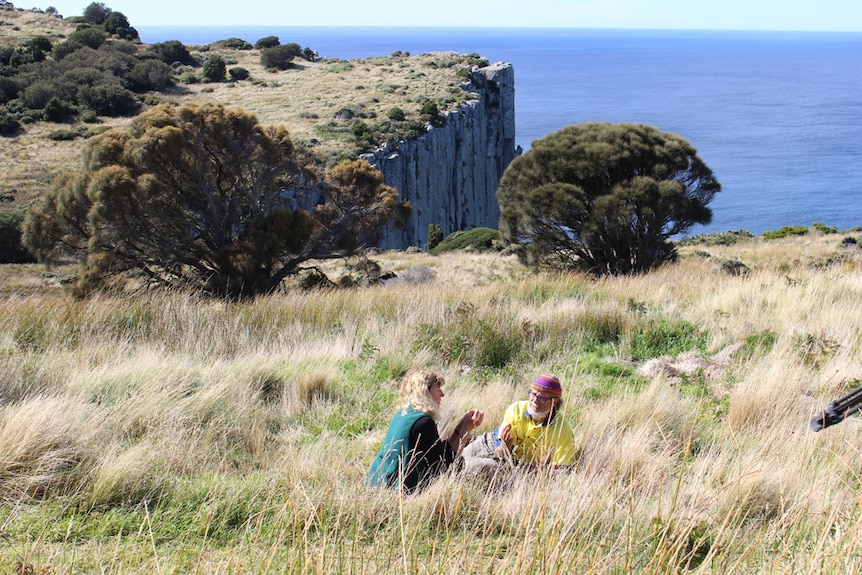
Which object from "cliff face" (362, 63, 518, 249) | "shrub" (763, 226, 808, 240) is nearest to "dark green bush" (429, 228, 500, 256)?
"cliff face" (362, 63, 518, 249)

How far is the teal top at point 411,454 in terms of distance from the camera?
3625mm

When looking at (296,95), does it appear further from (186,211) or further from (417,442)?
(417,442)

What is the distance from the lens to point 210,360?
20.8 ft

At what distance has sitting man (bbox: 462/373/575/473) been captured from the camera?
154 inches

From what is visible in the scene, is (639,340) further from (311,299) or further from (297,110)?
(297,110)

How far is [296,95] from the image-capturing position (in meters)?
47.8

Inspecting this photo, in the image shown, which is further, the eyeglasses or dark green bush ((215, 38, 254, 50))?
dark green bush ((215, 38, 254, 50))

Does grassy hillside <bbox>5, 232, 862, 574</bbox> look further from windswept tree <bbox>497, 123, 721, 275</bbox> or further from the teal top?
windswept tree <bbox>497, 123, 721, 275</bbox>

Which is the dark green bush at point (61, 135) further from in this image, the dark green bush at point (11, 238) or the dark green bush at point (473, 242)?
the dark green bush at point (473, 242)

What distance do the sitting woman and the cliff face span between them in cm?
2910

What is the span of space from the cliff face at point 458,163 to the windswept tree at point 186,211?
15374mm

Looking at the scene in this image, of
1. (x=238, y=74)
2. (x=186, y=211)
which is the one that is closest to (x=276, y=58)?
(x=238, y=74)

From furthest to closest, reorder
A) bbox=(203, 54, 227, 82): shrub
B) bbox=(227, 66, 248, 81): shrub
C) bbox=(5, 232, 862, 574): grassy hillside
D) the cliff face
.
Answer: bbox=(227, 66, 248, 81): shrub < bbox=(203, 54, 227, 82): shrub < the cliff face < bbox=(5, 232, 862, 574): grassy hillside

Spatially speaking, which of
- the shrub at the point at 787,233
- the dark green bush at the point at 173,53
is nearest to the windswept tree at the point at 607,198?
the shrub at the point at 787,233
